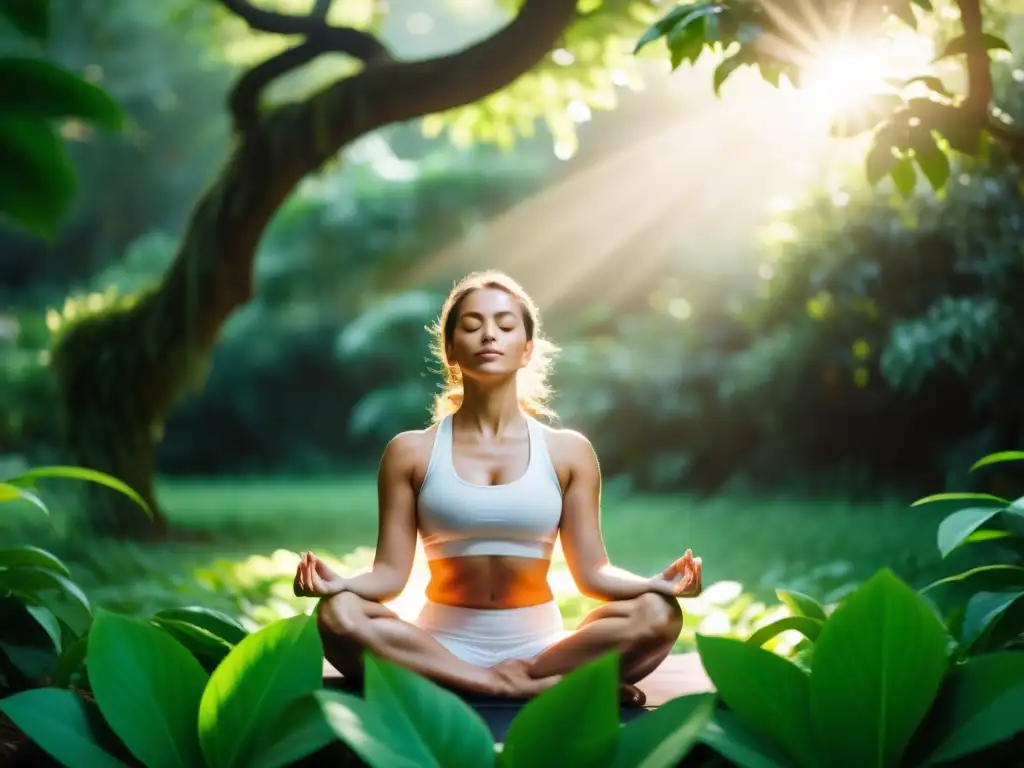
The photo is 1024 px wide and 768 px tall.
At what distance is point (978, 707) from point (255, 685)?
1028 millimetres

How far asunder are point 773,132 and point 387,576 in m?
10.6

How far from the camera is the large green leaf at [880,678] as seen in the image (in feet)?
5.01

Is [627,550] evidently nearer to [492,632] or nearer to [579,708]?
[492,632]

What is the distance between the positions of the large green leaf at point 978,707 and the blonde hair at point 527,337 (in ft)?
3.09

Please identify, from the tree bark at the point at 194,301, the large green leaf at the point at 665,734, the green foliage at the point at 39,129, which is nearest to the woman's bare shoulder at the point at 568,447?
the large green leaf at the point at 665,734

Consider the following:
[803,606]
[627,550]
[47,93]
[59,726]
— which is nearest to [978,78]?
[803,606]

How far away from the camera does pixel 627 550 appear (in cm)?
610

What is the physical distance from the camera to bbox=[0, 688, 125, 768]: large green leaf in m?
1.60

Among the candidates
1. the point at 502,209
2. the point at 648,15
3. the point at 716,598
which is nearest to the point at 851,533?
the point at 716,598

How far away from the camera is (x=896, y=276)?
18.5 ft

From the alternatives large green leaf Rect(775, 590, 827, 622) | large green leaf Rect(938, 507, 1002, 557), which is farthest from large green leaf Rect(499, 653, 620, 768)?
large green leaf Rect(775, 590, 827, 622)

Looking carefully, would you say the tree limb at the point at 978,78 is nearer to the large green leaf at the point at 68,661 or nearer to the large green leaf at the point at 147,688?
the large green leaf at the point at 147,688

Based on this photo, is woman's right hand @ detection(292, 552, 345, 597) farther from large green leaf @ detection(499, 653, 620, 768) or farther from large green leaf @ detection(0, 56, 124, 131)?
large green leaf @ detection(0, 56, 124, 131)

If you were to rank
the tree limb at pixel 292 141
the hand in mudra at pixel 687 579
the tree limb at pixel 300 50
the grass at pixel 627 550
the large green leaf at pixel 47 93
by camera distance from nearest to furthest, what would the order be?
the large green leaf at pixel 47 93 < the hand in mudra at pixel 687 579 < the grass at pixel 627 550 < the tree limb at pixel 292 141 < the tree limb at pixel 300 50
